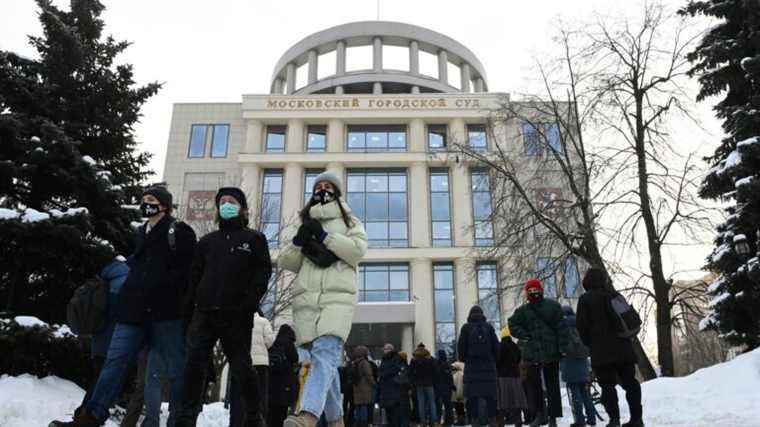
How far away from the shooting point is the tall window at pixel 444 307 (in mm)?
32344

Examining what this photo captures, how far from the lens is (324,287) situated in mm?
4039

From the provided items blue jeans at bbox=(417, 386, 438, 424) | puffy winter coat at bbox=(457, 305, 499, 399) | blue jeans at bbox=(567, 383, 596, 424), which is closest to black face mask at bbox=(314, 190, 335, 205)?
puffy winter coat at bbox=(457, 305, 499, 399)

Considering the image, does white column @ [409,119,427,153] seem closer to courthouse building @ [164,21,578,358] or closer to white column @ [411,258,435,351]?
courthouse building @ [164,21,578,358]

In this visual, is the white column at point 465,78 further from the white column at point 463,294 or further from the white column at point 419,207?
the white column at point 463,294

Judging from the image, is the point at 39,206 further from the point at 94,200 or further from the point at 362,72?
the point at 362,72

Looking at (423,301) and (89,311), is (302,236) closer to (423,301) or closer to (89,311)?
(89,311)

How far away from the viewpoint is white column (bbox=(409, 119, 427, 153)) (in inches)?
1464

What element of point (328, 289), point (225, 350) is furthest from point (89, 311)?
point (328, 289)

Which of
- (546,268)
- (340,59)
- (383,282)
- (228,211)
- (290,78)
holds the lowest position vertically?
(228,211)

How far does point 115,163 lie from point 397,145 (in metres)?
29.1

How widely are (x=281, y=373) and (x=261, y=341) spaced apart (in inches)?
31.9

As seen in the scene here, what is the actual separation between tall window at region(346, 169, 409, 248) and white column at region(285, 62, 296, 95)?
9.14 m

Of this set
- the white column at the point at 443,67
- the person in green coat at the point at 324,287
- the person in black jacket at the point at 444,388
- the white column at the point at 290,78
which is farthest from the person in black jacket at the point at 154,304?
the white column at the point at 443,67

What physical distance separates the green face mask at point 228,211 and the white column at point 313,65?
125 ft
